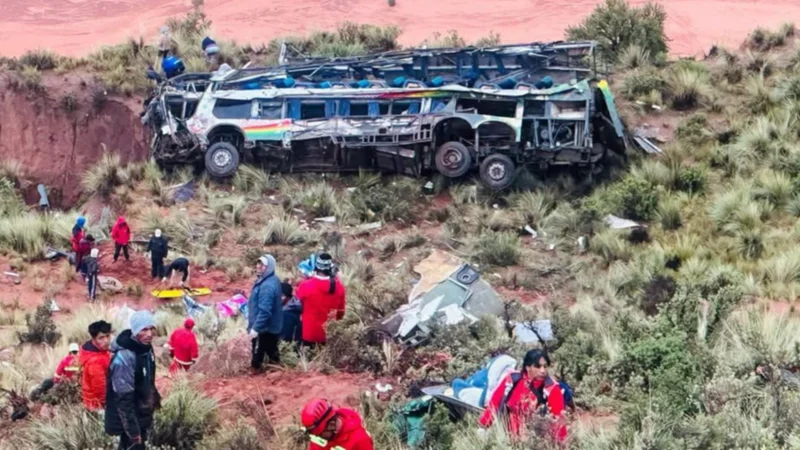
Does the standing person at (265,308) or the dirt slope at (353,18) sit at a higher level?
the dirt slope at (353,18)

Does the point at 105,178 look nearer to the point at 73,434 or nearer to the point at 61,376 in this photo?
the point at 61,376

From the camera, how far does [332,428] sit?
31.8 feet

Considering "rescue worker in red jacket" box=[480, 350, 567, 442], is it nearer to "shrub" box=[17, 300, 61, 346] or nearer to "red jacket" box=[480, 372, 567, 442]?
"red jacket" box=[480, 372, 567, 442]

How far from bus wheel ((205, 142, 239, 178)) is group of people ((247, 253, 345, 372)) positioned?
10277 mm

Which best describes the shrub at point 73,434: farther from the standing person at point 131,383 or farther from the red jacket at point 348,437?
the red jacket at point 348,437

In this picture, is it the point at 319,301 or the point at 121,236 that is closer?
the point at 319,301

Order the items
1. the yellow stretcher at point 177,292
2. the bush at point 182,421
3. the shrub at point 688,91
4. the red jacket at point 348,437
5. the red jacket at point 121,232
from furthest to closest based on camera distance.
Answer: the shrub at point 688,91, the red jacket at point 121,232, the yellow stretcher at point 177,292, the bush at point 182,421, the red jacket at point 348,437

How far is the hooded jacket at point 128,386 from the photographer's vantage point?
34.0ft

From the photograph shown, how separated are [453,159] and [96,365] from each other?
13318mm

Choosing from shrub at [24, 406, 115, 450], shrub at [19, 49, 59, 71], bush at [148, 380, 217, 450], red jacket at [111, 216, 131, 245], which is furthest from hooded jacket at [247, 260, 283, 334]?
shrub at [19, 49, 59, 71]

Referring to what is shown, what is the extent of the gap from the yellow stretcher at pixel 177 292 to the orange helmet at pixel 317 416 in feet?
37.1

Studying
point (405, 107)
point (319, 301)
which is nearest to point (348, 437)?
point (319, 301)

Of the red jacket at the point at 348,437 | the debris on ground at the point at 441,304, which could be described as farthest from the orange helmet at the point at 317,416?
the debris on ground at the point at 441,304

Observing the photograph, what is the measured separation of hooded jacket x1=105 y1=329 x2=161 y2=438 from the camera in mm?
10352
